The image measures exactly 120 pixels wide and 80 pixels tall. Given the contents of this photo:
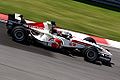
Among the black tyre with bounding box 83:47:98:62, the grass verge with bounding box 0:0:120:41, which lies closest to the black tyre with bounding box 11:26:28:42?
the black tyre with bounding box 83:47:98:62

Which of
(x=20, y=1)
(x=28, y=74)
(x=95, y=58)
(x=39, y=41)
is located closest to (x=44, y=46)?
(x=39, y=41)

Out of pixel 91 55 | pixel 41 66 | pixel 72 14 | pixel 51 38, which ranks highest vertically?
pixel 72 14

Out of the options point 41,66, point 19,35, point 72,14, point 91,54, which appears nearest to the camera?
point 41,66

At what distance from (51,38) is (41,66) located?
2.21 metres

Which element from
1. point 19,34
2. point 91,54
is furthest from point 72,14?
point 19,34

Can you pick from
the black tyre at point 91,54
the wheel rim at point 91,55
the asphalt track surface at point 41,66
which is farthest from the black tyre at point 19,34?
the wheel rim at point 91,55

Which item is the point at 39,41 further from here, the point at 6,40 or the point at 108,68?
the point at 108,68

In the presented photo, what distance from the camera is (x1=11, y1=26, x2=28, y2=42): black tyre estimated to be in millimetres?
12945

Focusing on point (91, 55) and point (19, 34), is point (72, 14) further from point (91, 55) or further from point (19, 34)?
point (19, 34)

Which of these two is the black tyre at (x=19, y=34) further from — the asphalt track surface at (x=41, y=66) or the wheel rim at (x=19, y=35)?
the asphalt track surface at (x=41, y=66)

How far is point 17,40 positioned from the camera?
514 inches

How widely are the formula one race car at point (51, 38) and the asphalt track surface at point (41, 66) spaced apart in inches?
12.6

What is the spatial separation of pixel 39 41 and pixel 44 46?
39 cm

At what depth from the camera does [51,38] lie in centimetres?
1308
